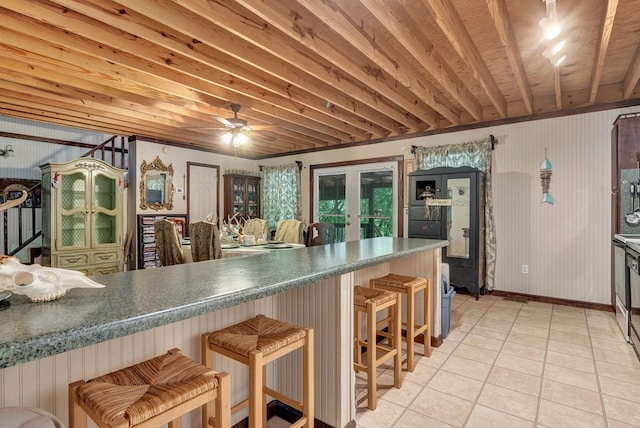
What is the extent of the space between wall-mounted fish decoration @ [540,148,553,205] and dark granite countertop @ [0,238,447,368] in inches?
145

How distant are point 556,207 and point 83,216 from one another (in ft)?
21.1

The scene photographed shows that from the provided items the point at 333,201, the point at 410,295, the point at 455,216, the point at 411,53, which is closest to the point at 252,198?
the point at 333,201

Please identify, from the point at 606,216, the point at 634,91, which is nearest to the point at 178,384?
the point at 606,216

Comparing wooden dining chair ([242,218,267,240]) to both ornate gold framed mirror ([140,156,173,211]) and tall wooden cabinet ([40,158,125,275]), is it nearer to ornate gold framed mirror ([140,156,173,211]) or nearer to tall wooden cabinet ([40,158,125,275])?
ornate gold framed mirror ([140,156,173,211])

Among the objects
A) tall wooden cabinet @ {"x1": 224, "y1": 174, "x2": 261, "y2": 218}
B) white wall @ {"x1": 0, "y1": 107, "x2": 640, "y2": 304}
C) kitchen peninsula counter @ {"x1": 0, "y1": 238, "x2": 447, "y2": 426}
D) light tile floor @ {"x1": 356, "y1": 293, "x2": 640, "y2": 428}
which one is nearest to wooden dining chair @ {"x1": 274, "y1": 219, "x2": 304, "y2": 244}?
tall wooden cabinet @ {"x1": 224, "y1": 174, "x2": 261, "y2": 218}

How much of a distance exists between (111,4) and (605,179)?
5.07 metres

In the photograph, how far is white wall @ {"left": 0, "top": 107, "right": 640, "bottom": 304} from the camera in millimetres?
3969

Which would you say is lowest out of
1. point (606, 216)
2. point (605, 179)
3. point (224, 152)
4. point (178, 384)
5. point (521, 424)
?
point (521, 424)

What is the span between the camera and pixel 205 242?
3506mm

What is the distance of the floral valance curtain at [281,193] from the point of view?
6789 mm

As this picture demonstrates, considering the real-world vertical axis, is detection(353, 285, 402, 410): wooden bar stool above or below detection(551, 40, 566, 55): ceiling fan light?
below

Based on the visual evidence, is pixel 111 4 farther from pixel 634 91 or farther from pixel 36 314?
pixel 634 91

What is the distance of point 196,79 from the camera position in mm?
3396

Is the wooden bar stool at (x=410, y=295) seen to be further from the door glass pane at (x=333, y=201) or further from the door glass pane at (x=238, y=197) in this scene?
the door glass pane at (x=238, y=197)
